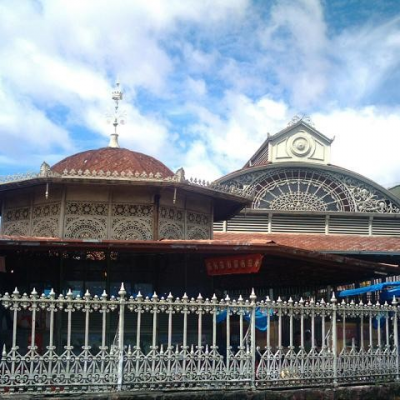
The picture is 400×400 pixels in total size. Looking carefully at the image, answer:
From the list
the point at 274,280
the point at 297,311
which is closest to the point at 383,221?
the point at 274,280

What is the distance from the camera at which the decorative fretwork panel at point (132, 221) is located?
40.9ft

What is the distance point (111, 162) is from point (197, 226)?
2597 millimetres

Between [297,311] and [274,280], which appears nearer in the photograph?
[297,311]

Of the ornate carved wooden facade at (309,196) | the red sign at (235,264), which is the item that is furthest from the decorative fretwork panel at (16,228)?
the ornate carved wooden facade at (309,196)

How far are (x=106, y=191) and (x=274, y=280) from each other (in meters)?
4.44

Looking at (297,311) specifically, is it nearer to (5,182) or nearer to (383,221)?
(5,182)

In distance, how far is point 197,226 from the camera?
1357 centimetres

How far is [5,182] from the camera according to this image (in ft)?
41.2

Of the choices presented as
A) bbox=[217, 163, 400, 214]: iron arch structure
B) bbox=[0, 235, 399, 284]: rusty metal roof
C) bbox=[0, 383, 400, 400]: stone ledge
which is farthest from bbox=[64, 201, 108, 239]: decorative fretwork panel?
bbox=[217, 163, 400, 214]: iron arch structure

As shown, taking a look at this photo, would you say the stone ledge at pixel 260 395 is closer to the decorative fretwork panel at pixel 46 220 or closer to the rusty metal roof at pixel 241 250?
the rusty metal roof at pixel 241 250

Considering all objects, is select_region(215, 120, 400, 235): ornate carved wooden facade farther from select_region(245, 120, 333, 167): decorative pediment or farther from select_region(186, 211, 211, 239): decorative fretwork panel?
select_region(186, 211, 211, 239): decorative fretwork panel

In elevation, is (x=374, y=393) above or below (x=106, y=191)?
below

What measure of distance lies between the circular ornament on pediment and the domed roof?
37.0ft

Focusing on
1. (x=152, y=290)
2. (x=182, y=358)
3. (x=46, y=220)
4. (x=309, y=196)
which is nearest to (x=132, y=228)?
(x=152, y=290)
